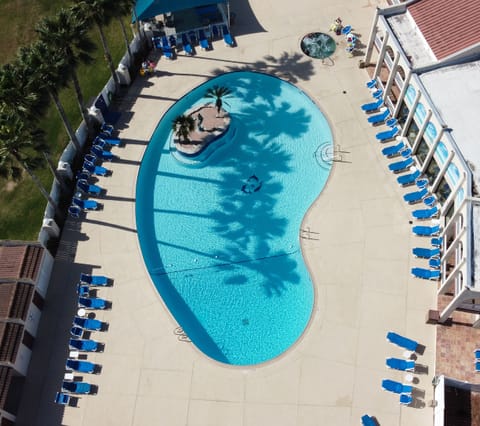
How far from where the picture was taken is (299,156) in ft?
132

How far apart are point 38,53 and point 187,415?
25795mm

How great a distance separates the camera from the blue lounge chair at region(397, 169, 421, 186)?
1497 inches

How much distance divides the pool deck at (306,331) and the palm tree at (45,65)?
30.3ft

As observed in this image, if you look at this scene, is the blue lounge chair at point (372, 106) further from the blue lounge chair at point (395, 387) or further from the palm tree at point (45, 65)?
the palm tree at point (45, 65)

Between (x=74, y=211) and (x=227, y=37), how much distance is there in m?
22.0

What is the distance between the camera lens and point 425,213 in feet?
120

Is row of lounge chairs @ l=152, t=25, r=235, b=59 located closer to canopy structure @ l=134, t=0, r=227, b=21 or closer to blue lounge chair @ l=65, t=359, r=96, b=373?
canopy structure @ l=134, t=0, r=227, b=21

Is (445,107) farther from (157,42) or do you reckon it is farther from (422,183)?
(157,42)

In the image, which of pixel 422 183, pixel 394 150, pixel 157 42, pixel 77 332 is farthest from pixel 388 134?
pixel 77 332

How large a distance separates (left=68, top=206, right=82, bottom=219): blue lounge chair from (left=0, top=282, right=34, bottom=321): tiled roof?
709 centimetres

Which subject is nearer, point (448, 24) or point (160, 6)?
point (448, 24)

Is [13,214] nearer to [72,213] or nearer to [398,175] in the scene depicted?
[72,213]

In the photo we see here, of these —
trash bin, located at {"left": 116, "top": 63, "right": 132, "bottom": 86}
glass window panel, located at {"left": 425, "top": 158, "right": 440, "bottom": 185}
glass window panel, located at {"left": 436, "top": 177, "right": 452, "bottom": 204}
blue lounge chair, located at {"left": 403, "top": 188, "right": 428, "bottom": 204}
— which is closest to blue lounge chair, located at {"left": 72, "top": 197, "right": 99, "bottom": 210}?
trash bin, located at {"left": 116, "top": 63, "right": 132, "bottom": 86}

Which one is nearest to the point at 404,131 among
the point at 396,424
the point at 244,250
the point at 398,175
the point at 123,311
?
the point at 398,175
